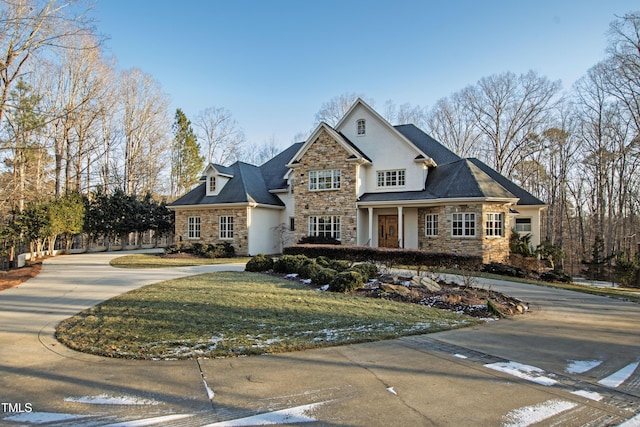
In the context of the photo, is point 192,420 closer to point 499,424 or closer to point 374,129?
point 499,424

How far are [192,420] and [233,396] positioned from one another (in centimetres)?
52

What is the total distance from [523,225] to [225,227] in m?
18.6

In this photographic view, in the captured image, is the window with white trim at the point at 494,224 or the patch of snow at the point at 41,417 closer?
the patch of snow at the point at 41,417

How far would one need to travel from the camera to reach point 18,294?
910 cm

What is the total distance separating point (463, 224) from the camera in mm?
18766

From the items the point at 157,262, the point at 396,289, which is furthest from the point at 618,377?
the point at 157,262

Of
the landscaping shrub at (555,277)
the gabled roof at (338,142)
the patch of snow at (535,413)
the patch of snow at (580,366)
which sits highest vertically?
the gabled roof at (338,142)

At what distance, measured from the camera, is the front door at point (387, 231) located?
2117 centimetres

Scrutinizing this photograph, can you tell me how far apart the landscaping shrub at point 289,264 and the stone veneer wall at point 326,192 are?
796cm

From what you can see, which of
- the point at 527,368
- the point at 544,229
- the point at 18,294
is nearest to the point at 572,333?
the point at 527,368

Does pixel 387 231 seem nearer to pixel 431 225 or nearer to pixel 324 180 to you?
pixel 431 225

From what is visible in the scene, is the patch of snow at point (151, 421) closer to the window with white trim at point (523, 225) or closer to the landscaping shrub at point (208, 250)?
the landscaping shrub at point (208, 250)

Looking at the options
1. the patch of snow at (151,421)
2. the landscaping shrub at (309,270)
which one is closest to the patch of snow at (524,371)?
the patch of snow at (151,421)

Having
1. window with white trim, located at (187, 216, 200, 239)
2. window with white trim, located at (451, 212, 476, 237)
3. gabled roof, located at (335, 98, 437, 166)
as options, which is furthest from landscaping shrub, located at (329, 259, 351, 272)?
window with white trim, located at (187, 216, 200, 239)
